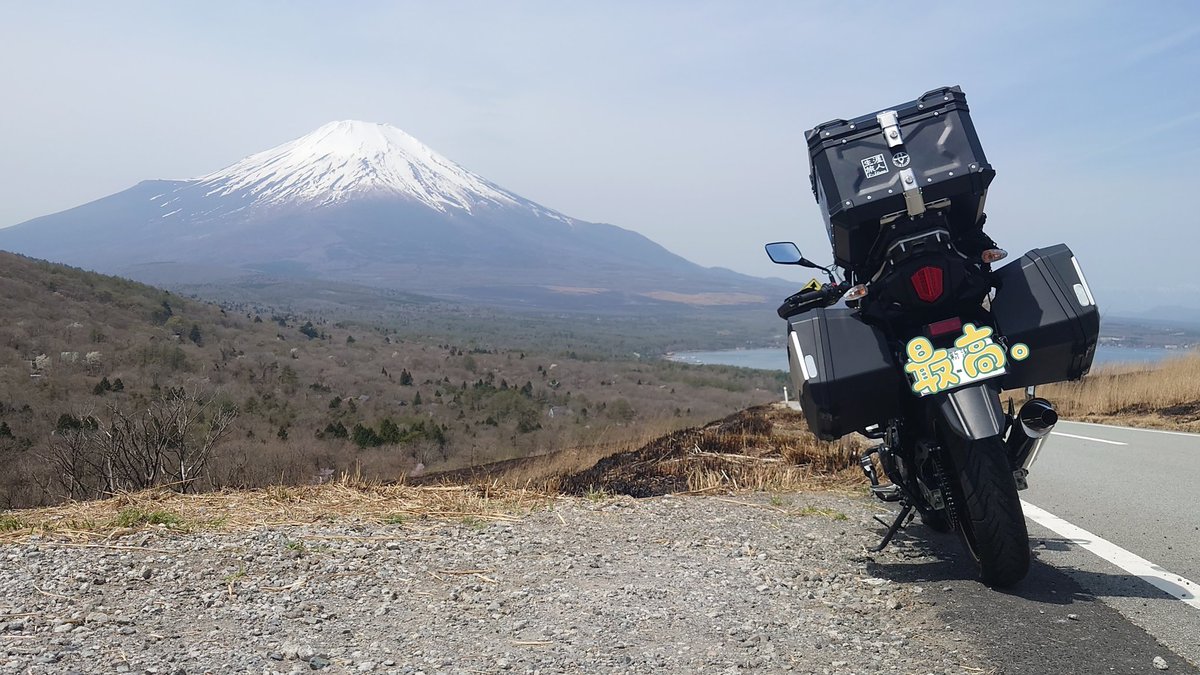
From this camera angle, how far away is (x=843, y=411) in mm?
4559

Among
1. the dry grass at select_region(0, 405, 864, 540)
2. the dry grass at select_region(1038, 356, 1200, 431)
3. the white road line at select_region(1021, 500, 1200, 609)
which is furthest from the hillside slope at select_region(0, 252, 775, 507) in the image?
the dry grass at select_region(1038, 356, 1200, 431)

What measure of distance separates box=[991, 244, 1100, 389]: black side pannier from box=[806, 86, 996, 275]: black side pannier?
1.39 feet

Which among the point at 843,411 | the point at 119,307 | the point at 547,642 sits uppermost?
the point at 119,307

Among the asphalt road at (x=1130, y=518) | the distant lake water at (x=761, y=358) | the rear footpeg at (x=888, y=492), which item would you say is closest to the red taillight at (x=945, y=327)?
the rear footpeg at (x=888, y=492)

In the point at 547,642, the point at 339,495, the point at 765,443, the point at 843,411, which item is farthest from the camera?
the point at 765,443

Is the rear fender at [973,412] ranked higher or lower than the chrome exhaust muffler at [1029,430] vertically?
higher

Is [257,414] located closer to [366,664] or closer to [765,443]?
Result: [765,443]

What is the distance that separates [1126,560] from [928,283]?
1.95 meters

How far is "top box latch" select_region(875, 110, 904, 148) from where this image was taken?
481 centimetres

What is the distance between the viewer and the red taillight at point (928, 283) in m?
4.54

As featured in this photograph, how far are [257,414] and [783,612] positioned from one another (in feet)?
87.5

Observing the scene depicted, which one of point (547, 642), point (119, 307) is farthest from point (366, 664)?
point (119, 307)

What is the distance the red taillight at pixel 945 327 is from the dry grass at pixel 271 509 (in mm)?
2672

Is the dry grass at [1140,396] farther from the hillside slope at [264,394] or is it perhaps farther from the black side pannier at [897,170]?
the black side pannier at [897,170]
